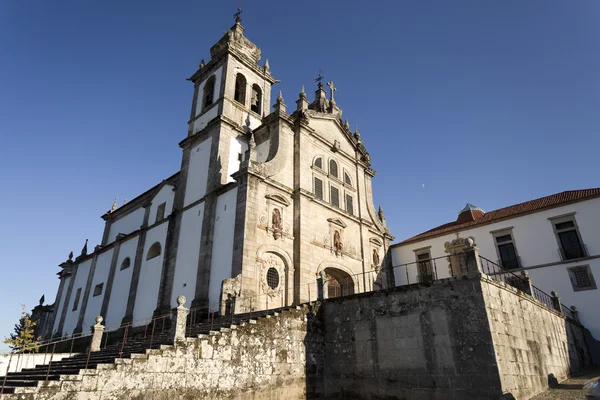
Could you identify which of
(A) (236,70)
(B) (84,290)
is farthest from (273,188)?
(B) (84,290)

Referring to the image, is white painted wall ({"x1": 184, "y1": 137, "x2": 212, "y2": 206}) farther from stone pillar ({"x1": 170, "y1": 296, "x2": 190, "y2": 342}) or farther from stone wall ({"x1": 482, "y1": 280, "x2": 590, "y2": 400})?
stone wall ({"x1": 482, "y1": 280, "x2": 590, "y2": 400})

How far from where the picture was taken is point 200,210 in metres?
23.6

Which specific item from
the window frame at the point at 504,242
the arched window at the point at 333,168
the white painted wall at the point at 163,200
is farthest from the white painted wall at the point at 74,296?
Result: the window frame at the point at 504,242

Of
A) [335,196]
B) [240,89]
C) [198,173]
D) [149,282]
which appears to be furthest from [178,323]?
[240,89]

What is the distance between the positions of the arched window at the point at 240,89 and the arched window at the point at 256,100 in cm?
85

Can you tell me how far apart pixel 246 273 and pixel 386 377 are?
26.4 ft

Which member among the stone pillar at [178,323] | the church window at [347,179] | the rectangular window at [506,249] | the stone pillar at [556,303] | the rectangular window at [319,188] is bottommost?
the stone pillar at [178,323]

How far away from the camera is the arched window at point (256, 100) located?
2983cm

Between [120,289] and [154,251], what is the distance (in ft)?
14.7

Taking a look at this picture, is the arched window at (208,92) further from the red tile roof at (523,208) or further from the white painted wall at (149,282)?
the red tile roof at (523,208)

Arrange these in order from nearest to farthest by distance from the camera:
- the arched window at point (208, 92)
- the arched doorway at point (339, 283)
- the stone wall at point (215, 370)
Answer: the stone wall at point (215, 370) < the arched doorway at point (339, 283) < the arched window at point (208, 92)

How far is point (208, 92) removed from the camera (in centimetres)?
2966

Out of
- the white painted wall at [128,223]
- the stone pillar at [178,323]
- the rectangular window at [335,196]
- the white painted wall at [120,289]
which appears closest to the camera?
the stone pillar at [178,323]

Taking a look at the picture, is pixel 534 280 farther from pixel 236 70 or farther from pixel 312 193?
pixel 236 70
